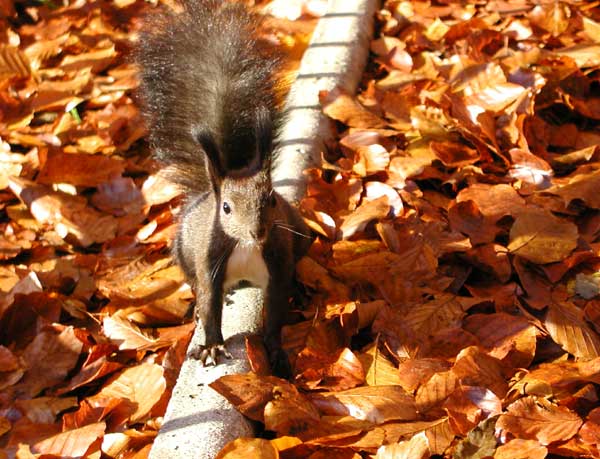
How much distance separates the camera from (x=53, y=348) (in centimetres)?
273

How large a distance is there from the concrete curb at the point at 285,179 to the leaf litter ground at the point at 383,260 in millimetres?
63

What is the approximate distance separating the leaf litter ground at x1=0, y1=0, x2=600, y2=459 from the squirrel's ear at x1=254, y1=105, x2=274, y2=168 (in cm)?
52

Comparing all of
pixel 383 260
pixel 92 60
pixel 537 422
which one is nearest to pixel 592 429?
pixel 537 422

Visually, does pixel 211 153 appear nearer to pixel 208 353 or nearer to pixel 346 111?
pixel 208 353

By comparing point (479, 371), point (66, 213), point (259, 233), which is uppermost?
point (259, 233)

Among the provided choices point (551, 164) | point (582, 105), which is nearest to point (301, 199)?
point (551, 164)

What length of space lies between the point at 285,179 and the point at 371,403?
3.85ft

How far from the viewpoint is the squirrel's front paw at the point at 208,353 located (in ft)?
7.70

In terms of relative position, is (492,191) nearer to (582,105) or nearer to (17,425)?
(582,105)

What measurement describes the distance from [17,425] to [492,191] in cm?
174

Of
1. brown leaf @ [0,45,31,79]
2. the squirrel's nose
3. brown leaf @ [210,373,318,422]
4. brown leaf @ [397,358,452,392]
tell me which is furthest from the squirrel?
brown leaf @ [0,45,31,79]

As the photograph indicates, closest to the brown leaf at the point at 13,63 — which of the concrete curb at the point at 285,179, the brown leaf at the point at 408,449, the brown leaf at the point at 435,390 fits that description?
the concrete curb at the point at 285,179

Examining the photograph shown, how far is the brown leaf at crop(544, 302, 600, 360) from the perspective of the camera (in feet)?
7.48

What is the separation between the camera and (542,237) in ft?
8.73
